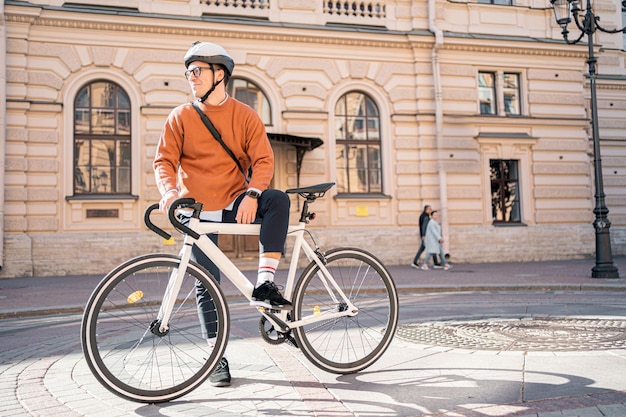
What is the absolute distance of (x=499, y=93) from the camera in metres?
18.1

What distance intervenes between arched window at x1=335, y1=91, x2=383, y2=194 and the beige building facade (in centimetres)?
4

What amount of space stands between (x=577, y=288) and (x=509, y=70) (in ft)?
33.0

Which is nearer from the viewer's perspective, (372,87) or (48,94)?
(48,94)

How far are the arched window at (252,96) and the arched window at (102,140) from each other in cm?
296

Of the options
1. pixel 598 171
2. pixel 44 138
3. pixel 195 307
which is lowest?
pixel 195 307

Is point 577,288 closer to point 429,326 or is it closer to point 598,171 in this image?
point 598,171

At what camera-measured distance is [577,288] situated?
10188 millimetres

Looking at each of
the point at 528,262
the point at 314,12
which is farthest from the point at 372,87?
the point at 528,262

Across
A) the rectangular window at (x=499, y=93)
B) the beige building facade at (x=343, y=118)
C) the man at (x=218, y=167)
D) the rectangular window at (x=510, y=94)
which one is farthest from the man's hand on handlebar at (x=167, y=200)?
the rectangular window at (x=510, y=94)

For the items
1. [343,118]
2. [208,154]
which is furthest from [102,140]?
[208,154]

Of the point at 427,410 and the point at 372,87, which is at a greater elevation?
the point at 372,87

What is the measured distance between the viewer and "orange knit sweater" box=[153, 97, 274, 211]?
11.5 feet

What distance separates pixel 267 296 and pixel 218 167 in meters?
0.84

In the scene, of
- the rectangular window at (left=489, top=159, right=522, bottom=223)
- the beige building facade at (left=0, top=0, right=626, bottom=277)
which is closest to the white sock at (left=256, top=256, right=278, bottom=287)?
the beige building facade at (left=0, top=0, right=626, bottom=277)
